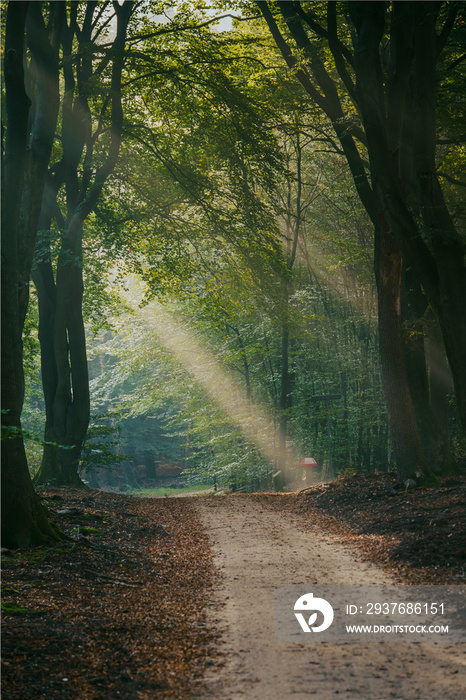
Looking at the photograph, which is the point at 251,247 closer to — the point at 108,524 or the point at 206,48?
the point at 206,48

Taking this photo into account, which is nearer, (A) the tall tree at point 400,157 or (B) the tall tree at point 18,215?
(B) the tall tree at point 18,215

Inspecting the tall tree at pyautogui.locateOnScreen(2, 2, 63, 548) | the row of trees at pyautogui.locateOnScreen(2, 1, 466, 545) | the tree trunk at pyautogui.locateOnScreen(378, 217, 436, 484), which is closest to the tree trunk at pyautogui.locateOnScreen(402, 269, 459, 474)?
the row of trees at pyautogui.locateOnScreen(2, 1, 466, 545)

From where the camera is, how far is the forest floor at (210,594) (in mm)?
3514

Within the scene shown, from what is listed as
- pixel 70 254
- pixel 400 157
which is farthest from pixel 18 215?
pixel 400 157

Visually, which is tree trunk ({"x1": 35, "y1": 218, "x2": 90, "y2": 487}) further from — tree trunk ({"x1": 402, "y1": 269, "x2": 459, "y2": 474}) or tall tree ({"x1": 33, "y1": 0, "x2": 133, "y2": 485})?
tree trunk ({"x1": 402, "y1": 269, "x2": 459, "y2": 474})

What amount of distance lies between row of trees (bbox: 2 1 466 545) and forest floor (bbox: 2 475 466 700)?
1.25m

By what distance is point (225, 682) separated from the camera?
11.5 feet

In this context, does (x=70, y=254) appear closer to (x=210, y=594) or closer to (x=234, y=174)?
(x=234, y=174)

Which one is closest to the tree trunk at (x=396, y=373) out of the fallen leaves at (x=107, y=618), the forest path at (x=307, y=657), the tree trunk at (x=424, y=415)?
the tree trunk at (x=424, y=415)

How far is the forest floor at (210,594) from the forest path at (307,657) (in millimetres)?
13

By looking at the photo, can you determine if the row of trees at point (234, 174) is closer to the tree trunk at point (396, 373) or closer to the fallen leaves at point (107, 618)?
the tree trunk at point (396, 373)

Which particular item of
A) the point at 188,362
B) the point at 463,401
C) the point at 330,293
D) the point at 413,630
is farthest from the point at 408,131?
the point at 188,362

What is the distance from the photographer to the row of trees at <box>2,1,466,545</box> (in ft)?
26.8

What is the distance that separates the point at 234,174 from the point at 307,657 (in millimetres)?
12457
